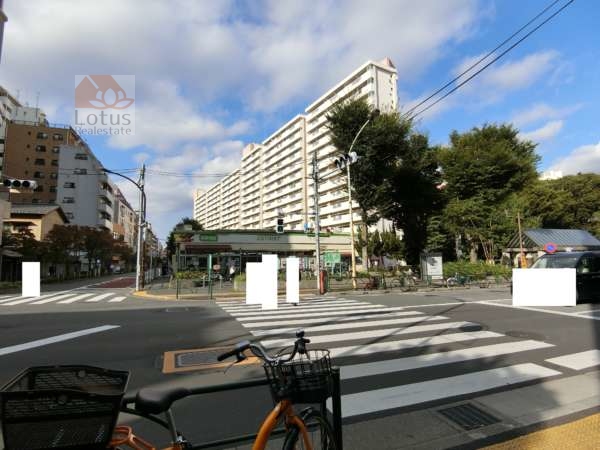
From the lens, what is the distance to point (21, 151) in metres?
63.4

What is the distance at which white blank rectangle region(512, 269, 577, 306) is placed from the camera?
445 inches

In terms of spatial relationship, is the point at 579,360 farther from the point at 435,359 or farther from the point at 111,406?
the point at 111,406

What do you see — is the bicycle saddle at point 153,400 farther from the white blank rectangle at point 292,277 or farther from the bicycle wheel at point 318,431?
the white blank rectangle at point 292,277

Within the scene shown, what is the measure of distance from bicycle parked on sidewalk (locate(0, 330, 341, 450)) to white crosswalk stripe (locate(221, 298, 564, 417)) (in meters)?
1.92

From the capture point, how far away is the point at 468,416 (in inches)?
158

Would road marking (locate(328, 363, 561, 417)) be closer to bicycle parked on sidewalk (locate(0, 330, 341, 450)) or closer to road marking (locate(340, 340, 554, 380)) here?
road marking (locate(340, 340, 554, 380))

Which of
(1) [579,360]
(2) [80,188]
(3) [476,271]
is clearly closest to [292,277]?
(1) [579,360]

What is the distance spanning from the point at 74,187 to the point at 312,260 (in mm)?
49756

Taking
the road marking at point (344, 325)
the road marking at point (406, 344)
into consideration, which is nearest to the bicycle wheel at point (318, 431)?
the road marking at point (406, 344)

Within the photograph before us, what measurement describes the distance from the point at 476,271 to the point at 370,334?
20394 mm

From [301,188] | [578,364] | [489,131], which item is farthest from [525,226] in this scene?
[301,188]

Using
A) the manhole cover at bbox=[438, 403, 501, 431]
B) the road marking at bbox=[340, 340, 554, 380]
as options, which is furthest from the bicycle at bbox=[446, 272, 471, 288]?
the manhole cover at bbox=[438, 403, 501, 431]

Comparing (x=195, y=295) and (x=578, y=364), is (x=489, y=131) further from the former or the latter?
(x=578, y=364)

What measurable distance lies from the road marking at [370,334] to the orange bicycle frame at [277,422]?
4683mm
